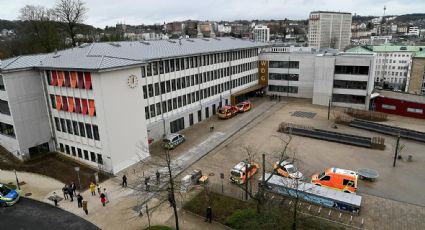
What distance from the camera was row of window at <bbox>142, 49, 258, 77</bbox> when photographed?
124ft

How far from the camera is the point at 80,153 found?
33094mm

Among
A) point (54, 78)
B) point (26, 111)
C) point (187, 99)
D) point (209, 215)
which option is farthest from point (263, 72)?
point (209, 215)

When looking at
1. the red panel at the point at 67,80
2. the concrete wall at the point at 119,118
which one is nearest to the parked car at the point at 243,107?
the concrete wall at the point at 119,118

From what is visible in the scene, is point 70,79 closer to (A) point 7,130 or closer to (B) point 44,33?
(A) point 7,130

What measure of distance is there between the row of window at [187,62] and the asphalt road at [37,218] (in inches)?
721

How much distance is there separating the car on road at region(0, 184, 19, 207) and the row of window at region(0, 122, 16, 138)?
9.03 m

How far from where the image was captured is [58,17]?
2318 inches

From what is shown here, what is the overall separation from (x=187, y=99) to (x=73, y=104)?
56.6 feet

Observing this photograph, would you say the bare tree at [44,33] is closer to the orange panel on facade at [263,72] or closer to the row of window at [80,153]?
the row of window at [80,153]

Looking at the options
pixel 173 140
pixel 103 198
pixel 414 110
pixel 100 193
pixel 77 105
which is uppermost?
pixel 77 105

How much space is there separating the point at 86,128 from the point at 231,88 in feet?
99.9

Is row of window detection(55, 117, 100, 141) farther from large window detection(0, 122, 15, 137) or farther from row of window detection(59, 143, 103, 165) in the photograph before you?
large window detection(0, 122, 15, 137)

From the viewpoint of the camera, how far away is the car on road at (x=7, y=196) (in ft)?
84.5

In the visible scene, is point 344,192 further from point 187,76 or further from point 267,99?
point 267,99
